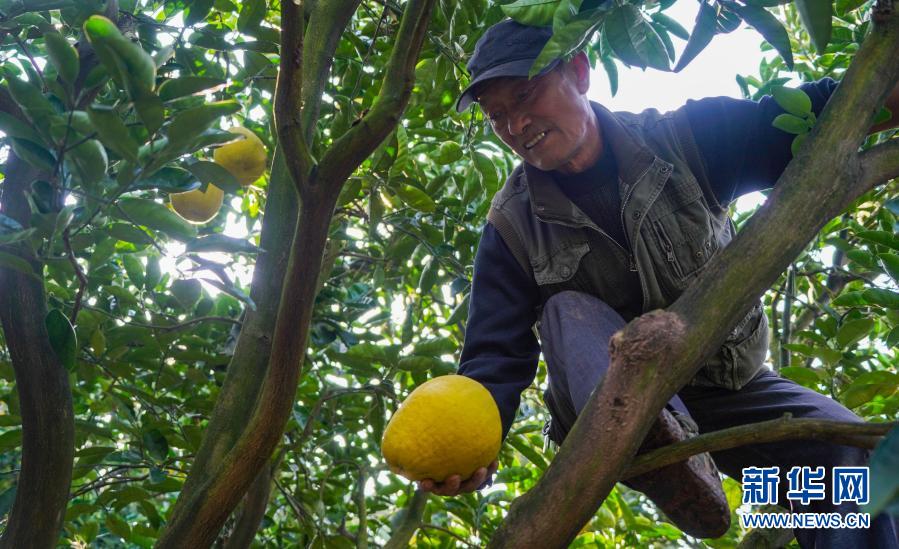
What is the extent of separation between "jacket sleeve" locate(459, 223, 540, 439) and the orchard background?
0.36 meters

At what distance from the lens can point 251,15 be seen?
2.11 metres

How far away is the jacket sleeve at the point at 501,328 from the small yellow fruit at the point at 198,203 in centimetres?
78

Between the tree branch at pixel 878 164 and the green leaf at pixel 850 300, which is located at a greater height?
the green leaf at pixel 850 300

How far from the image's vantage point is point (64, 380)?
163 cm

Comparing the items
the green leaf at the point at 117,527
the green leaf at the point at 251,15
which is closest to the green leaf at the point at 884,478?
the green leaf at the point at 251,15

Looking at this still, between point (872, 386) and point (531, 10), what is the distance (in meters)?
1.30

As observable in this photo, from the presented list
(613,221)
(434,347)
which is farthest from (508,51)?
(434,347)

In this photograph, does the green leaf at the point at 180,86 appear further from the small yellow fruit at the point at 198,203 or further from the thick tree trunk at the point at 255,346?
the small yellow fruit at the point at 198,203

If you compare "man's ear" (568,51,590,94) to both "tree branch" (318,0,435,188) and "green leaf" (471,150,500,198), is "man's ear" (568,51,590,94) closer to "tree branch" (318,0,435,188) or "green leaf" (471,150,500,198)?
"green leaf" (471,150,500,198)

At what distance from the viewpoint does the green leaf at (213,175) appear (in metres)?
1.39

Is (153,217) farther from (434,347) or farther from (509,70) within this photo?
(434,347)

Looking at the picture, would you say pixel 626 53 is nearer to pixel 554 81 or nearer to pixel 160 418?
pixel 554 81

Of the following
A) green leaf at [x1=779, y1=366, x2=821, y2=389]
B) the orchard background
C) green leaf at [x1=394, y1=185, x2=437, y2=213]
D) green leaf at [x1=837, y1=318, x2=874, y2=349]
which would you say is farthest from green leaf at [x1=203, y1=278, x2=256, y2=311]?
green leaf at [x1=837, y1=318, x2=874, y2=349]

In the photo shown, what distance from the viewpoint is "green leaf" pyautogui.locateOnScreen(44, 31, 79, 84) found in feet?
3.91
